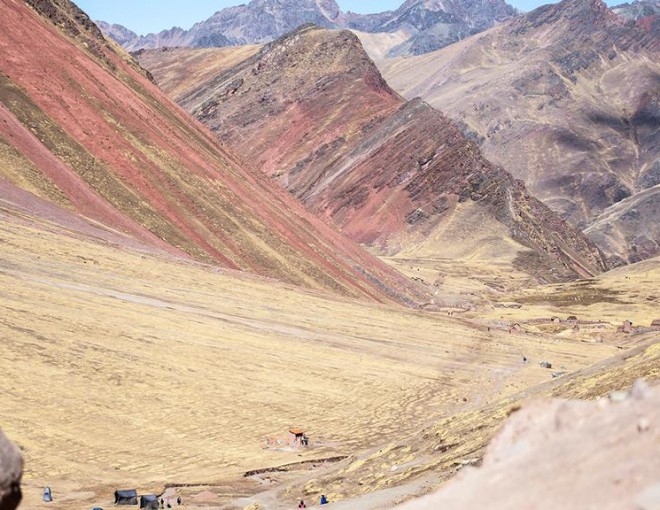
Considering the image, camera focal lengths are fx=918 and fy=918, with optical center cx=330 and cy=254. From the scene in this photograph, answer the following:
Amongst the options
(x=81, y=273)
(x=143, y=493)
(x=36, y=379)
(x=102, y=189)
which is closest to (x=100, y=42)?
(x=102, y=189)

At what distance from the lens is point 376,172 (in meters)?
134

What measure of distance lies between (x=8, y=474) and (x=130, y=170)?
61.2 meters

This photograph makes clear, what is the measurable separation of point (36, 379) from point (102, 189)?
33.5 meters

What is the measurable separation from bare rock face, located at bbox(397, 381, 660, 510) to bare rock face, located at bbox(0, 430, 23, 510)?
344 cm

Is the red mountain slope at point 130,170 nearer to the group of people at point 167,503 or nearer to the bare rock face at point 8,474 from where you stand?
the group of people at point 167,503

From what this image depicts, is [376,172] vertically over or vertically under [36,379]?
over

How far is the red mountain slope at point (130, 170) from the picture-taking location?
202ft

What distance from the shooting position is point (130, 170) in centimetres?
6744

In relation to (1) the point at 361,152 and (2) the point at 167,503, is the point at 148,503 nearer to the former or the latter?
(2) the point at 167,503

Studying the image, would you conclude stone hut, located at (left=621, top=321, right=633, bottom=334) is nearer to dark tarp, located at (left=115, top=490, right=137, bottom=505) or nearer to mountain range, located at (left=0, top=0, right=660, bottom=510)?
mountain range, located at (left=0, top=0, right=660, bottom=510)

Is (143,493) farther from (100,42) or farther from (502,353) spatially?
(100,42)

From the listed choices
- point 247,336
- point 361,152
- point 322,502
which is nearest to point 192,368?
point 247,336

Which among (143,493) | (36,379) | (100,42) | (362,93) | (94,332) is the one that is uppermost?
(362,93)

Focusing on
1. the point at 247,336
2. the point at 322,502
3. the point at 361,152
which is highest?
the point at 361,152
